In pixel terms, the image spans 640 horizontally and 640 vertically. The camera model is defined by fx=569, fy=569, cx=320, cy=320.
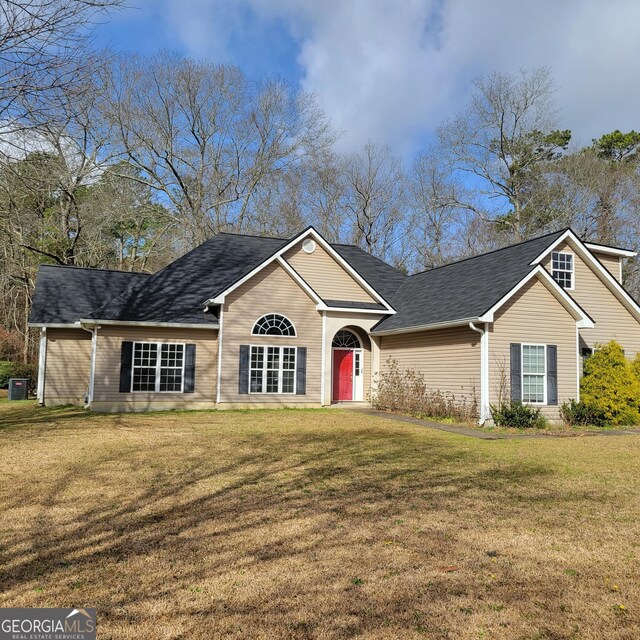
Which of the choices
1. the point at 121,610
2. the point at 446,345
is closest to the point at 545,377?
the point at 446,345

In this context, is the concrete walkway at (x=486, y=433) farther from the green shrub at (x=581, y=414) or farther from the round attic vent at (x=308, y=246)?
the round attic vent at (x=308, y=246)

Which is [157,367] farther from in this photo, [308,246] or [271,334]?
[308,246]

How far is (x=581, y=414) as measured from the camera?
1628 centimetres

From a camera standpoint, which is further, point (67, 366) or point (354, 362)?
point (354, 362)

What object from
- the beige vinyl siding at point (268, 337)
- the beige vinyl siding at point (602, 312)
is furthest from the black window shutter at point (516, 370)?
the beige vinyl siding at point (268, 337)

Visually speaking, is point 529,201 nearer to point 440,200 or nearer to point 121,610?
point 440,200

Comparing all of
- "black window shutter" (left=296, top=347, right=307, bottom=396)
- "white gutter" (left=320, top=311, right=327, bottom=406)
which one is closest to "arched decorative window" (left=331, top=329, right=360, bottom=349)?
"white gutter" (left=320, top=311, right=327, bottom=406)

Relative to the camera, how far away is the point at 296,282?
2019cm

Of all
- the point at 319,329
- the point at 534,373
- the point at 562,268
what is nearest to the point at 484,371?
the point at 534,373

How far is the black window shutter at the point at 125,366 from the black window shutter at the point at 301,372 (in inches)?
220

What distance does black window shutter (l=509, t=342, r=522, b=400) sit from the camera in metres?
16.2

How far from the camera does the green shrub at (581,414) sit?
16281 millimetres
